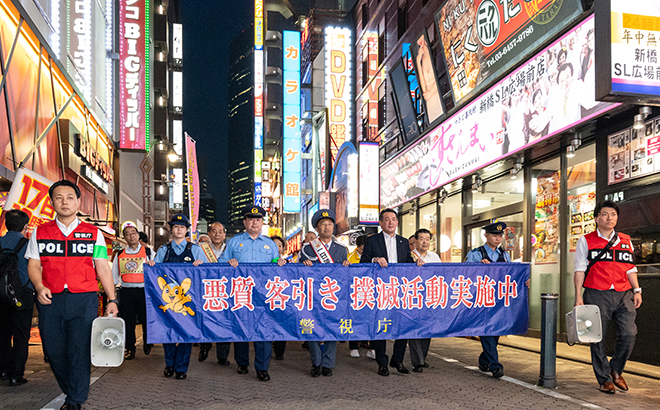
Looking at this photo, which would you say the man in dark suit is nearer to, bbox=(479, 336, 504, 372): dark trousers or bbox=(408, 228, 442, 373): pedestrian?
bbox=(408, 228, 442, 373): pedestrian

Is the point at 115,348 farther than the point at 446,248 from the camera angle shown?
No

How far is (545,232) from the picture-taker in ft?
37.4

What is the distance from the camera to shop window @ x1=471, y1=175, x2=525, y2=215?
41.8 feet

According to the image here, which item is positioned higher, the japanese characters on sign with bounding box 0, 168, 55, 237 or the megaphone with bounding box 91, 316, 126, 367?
the japanese characters on sign with bounding box 0, 168, 55, 237

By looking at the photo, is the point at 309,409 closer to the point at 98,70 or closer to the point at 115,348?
the point at 115,348

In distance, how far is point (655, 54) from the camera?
6688 millimetres

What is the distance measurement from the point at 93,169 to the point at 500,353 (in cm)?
1362

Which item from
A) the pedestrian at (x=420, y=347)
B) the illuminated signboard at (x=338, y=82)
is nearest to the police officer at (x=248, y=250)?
the pedestrian at (x=420, y=347)

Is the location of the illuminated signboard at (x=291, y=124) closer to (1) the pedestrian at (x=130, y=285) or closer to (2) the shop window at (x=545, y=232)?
(2) the shop window at (x=545, y=232)

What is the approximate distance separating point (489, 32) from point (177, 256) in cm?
796

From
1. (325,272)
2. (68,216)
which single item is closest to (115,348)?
(68,216)

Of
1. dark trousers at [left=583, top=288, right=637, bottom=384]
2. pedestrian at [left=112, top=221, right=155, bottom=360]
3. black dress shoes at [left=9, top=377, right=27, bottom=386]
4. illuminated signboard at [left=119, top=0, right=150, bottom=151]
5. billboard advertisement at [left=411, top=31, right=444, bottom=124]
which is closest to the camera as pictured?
dark trousers at [left=583, top=288, right=637, bottom=384]

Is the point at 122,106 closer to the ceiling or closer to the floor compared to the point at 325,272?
closer to the ceiling

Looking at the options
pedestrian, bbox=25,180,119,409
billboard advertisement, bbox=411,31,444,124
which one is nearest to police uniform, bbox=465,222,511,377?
pedestrian, bbox=25,180,119,409
